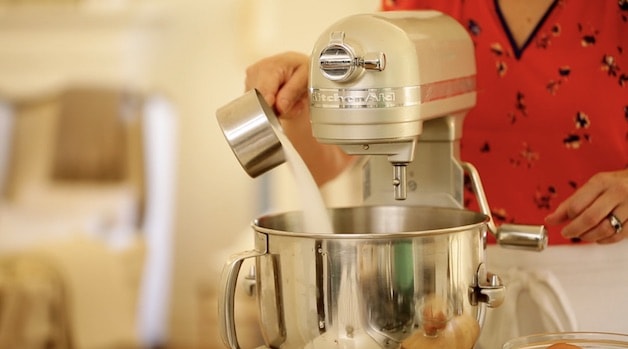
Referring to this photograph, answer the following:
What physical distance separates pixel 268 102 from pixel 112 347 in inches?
81.4

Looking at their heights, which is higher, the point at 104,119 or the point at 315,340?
the point at 104,119

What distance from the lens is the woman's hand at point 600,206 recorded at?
92 cm

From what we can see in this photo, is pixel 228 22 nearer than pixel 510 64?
No

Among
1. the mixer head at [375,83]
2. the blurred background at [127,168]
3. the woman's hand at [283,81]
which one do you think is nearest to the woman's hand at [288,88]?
the woman's hand at [283,81]

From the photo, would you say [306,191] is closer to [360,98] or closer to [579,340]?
[360,98]

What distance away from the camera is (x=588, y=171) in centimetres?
108

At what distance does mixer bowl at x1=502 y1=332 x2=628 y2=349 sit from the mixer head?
185mm

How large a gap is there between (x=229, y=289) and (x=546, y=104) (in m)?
0.45

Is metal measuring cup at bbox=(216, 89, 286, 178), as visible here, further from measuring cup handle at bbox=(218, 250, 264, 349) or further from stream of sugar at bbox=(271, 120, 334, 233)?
measuring cup handle at bbox=(218, 250, 264, 349)

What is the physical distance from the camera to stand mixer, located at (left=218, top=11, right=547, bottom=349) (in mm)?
779

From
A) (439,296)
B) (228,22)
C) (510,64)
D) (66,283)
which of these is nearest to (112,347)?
(66,283)

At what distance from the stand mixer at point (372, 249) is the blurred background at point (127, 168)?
1.46m

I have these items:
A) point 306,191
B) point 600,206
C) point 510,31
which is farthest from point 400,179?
point 510,31

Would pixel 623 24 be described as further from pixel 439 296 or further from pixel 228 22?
pixel 228 22
